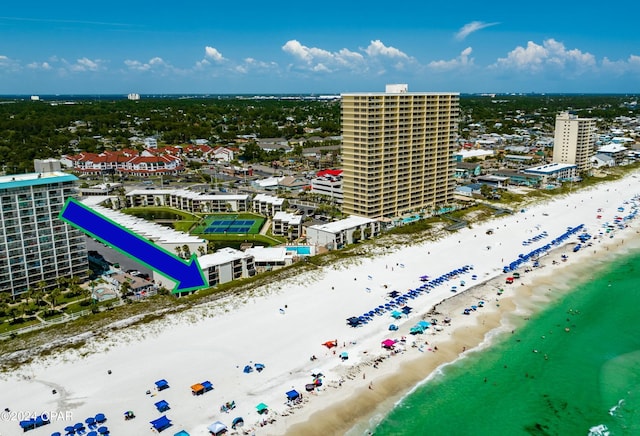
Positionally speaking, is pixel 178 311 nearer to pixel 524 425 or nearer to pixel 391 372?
pixel 391 372

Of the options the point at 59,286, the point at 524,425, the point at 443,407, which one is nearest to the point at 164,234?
the point at 59,286

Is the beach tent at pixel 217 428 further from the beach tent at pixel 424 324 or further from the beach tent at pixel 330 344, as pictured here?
the beach tent at pixel 424 324

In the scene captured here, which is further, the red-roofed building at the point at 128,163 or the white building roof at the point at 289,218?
the red-roofed building at the point at 128,163

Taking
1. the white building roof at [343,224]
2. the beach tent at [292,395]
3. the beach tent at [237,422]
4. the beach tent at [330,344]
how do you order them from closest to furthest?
the beach tent at [237,422]
the beach tent at [292,395]
the beach tent at [330,344]
the white building roof at [343,224]

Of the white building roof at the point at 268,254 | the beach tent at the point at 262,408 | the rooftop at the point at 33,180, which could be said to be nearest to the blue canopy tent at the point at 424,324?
the beach tent at the point at 262,408

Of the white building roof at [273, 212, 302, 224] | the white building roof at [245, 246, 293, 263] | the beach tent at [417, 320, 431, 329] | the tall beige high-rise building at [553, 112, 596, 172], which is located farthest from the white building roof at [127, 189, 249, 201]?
the tall beige high-rise building at [553, 112, 596, 172]

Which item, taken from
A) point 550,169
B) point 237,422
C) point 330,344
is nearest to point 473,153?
point 550,169

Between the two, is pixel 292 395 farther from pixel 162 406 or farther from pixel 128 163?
pixel 128 163
